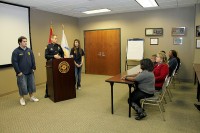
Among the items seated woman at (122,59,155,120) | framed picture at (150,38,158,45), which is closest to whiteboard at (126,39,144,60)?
framed picture at (150,38,158,45)

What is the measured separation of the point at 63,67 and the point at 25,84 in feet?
3.09

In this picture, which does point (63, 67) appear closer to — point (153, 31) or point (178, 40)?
point (153, 31)

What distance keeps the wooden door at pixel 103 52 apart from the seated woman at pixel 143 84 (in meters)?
4.05

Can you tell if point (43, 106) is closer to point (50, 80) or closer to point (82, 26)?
point (50, 80)

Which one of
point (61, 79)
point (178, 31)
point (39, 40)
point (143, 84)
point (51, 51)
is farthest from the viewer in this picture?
point (178, 31)

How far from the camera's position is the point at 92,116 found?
339 centimetres

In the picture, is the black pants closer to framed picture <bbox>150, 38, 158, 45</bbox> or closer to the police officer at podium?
the police officer at podium

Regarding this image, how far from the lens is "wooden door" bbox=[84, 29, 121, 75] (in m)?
7.16

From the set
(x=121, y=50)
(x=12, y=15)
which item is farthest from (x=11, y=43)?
(x=121, y=50)

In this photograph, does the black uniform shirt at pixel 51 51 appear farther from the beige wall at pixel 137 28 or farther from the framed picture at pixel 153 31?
the framed picture at pixel 153 31

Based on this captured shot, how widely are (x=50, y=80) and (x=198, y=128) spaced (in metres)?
3.20

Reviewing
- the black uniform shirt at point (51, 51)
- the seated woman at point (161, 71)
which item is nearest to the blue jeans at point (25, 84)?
the black uniform shirt at point (51, 51)

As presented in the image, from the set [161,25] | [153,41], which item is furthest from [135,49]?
[161,25]

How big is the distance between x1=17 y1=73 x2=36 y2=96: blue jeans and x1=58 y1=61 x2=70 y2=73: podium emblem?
0.72 m
